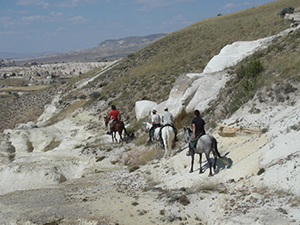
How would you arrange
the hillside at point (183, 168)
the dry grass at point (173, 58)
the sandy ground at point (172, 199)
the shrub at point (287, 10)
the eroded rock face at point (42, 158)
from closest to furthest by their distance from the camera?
the sandy ground at point (172, 199)
the hillside at point (183, 168)
the eroded rock face at point (42, 158)
the dry grass at point (173, 58)
the shrub at point (287, 10)

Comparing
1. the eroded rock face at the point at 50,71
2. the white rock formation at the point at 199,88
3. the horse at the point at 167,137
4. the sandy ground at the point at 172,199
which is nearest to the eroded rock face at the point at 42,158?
the sandy ground at the point at 172,199

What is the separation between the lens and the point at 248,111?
13.3m

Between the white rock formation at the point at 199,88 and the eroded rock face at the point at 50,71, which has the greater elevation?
the eroded rock face at the point at 50,71

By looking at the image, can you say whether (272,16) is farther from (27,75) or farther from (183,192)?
(27,75)

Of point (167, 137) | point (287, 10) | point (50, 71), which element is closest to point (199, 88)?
point (167, 137)

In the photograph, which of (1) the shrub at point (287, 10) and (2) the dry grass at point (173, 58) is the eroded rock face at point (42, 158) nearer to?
(2) the dry grass at point (173, 58)

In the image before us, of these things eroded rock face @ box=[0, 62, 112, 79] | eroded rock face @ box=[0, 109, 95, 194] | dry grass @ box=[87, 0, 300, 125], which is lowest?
eroded rock face @ box=[0, 109, 95, 194]

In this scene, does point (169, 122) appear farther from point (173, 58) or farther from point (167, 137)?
point (173, 58)

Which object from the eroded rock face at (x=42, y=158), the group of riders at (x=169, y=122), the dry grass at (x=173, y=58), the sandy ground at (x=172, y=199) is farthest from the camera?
the dry grass at (x=173, y=58)

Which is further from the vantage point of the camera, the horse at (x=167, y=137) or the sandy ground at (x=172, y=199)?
the horse at (x=167, y=137)

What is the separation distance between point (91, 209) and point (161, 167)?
5.08 metres

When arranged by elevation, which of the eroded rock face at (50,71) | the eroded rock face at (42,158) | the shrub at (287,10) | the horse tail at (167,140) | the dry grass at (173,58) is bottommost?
the eroded rock face at (42,158)

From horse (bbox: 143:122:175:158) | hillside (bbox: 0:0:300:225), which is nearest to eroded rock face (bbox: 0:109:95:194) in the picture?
hillside (bbox: 0:0:300:225)

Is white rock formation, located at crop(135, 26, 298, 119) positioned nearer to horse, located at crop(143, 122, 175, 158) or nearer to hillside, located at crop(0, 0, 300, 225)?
hillside, located at crop(0, 0, 300, 225)
